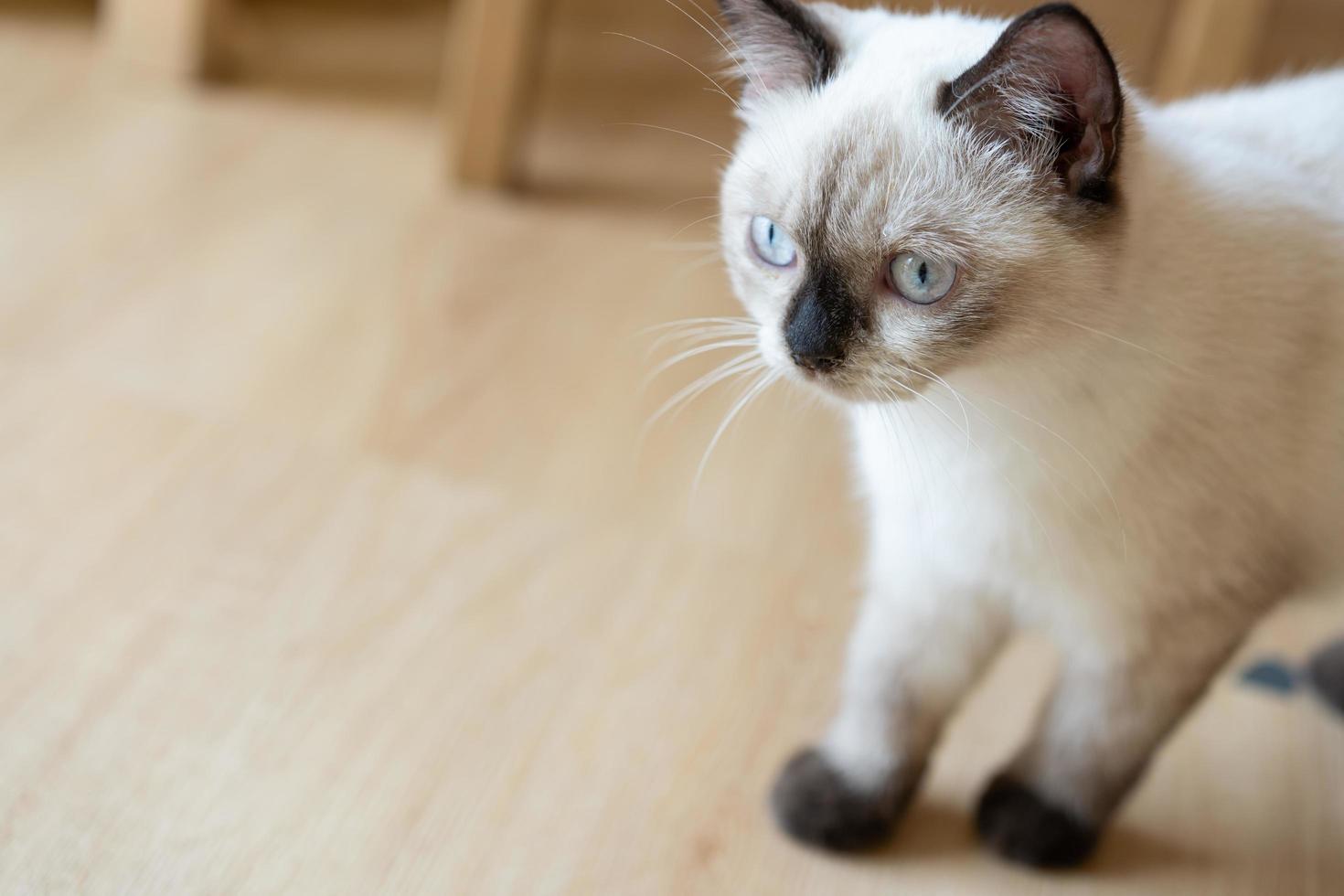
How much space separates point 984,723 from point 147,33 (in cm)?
171

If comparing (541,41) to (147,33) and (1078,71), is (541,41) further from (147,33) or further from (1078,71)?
(1078,71)

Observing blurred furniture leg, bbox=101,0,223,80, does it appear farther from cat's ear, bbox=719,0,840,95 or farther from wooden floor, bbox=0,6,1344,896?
cat's ear, bbox=719,0,840,95

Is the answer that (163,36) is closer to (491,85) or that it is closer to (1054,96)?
(491,85)

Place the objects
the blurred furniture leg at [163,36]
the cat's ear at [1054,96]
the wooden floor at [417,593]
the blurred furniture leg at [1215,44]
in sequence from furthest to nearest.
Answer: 1. the blurred furniture leg at [163,36]
2. the blurred furniture leg at [1215,44]
3. the wooden floor at [417,593]
4. the cat's ear at [1054,96]

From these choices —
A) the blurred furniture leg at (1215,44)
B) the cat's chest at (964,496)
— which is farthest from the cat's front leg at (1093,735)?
the blurred furniture leg at (1215,44)

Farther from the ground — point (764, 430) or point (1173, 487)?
point (1173, 487)

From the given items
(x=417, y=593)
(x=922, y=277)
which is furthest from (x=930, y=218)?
(x=417, y=593)

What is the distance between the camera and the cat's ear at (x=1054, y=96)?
847mm

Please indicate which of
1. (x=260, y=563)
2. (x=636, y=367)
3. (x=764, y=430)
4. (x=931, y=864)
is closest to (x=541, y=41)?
(x=636, y=367)

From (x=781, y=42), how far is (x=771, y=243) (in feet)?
0.49

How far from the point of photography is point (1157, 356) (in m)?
1.00

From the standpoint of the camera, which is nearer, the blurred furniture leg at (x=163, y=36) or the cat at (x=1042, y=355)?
the cat at (x=1042, y=355)

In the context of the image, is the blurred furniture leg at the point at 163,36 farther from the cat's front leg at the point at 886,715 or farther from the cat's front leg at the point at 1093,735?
the cat's front leg at the point at 1093,735

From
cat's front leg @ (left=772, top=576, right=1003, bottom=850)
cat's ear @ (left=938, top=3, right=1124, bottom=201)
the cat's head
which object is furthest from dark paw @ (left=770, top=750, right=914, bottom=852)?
cat's ear @ (left=938, top=3, right=1124, bottom=201)
